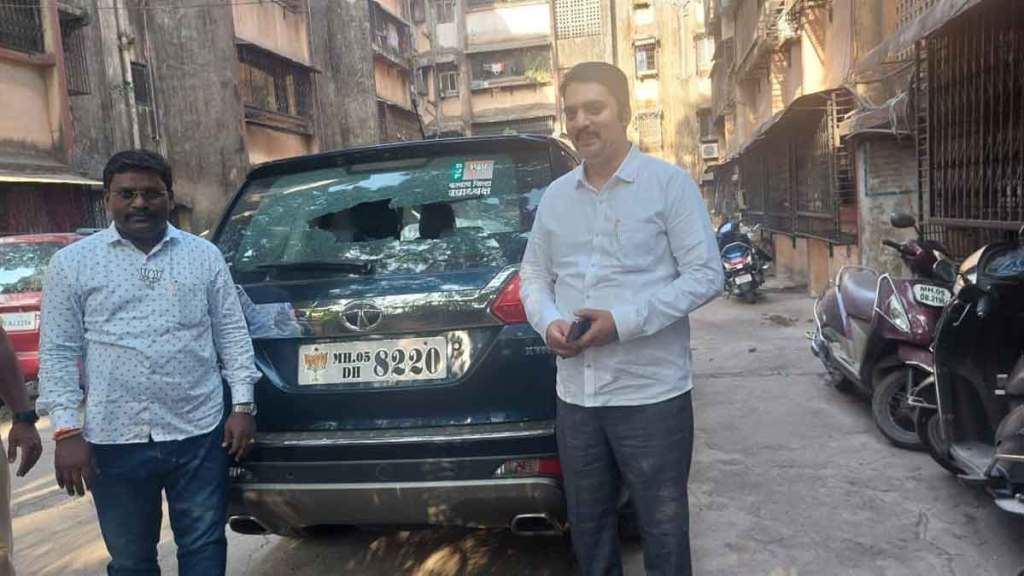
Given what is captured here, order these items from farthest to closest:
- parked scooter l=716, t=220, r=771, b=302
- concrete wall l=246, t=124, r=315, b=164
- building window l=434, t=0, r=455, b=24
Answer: building window l=434, t=0, r=455, b=24, concrete wall l=246, t=124, r=315, b=164, parked scooter l=716, t=220, r=771, b=302

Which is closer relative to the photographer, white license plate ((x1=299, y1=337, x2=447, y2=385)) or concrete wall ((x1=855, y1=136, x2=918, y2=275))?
white license plate ((x1=299, y1=337, x2=447, y2=385))

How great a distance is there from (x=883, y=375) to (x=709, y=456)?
1.26 metres

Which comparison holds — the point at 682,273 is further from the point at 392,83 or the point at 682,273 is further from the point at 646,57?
the point at 392,83

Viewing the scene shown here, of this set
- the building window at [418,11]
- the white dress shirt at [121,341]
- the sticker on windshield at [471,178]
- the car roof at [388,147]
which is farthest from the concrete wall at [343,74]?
the white dress shirt at [121,341]

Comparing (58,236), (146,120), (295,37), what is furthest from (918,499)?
(295,37)

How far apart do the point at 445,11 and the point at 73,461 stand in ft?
120

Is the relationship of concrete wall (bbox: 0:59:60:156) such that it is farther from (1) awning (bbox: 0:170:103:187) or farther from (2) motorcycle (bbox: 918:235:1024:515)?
(2) motorcycle (bbox: 918:235:1024:515)

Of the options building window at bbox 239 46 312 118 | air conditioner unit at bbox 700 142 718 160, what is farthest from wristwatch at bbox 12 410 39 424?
air conditioner unit at bbox 700 142 718 160

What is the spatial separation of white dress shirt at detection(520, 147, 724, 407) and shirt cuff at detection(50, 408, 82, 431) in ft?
4.50

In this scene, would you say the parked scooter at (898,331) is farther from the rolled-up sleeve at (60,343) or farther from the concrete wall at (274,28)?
the concrete wall at (274,28)

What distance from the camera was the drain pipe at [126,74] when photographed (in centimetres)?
1549

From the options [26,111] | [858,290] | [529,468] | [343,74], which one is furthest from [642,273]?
[343,74]

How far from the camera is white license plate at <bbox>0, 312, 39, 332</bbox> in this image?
20.3 feet

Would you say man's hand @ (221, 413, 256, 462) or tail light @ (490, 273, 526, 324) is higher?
tail light @ (490, 273, 526, 324)
